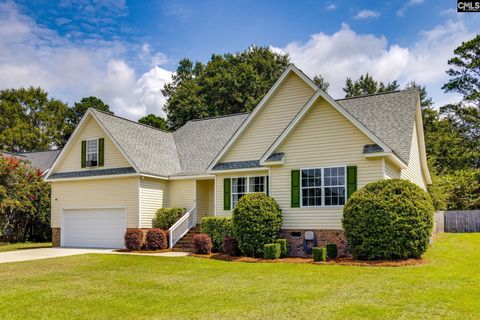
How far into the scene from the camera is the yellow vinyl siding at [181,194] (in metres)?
23.7

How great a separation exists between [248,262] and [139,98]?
40934 mm

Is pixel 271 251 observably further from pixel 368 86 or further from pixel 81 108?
pixel 81 108

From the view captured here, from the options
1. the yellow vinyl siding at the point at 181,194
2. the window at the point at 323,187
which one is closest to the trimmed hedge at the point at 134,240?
the yellow vinyl siding at the point at 181,194

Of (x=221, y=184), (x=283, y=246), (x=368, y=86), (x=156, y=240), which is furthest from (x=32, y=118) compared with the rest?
(x=283, y=246)

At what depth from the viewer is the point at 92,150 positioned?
24.8 meters

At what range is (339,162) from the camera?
57.3 ft

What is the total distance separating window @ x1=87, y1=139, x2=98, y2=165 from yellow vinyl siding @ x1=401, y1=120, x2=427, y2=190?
52.7 feet

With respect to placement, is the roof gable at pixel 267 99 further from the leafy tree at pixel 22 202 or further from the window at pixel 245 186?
the leafy tree at pixel 22 202

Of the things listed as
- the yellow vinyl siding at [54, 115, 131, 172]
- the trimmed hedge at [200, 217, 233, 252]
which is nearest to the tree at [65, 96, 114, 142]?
the yellow vinyl siding at [54, 115, 131, 172]

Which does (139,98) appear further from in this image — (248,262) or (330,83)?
(248,262)

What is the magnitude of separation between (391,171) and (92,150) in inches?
629

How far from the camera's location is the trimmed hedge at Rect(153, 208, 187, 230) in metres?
22.7

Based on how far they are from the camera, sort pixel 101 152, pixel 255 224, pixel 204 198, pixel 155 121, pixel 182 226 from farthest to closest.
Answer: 1. pixel 155 121
2. pixel 101 152
3. pixel 204 198
4. pixel 182 226
5. pixel 255 224

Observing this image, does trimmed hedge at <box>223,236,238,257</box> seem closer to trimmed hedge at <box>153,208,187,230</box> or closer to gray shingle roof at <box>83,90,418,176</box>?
gray shingle roof at <box>83,90,418,176</box>
